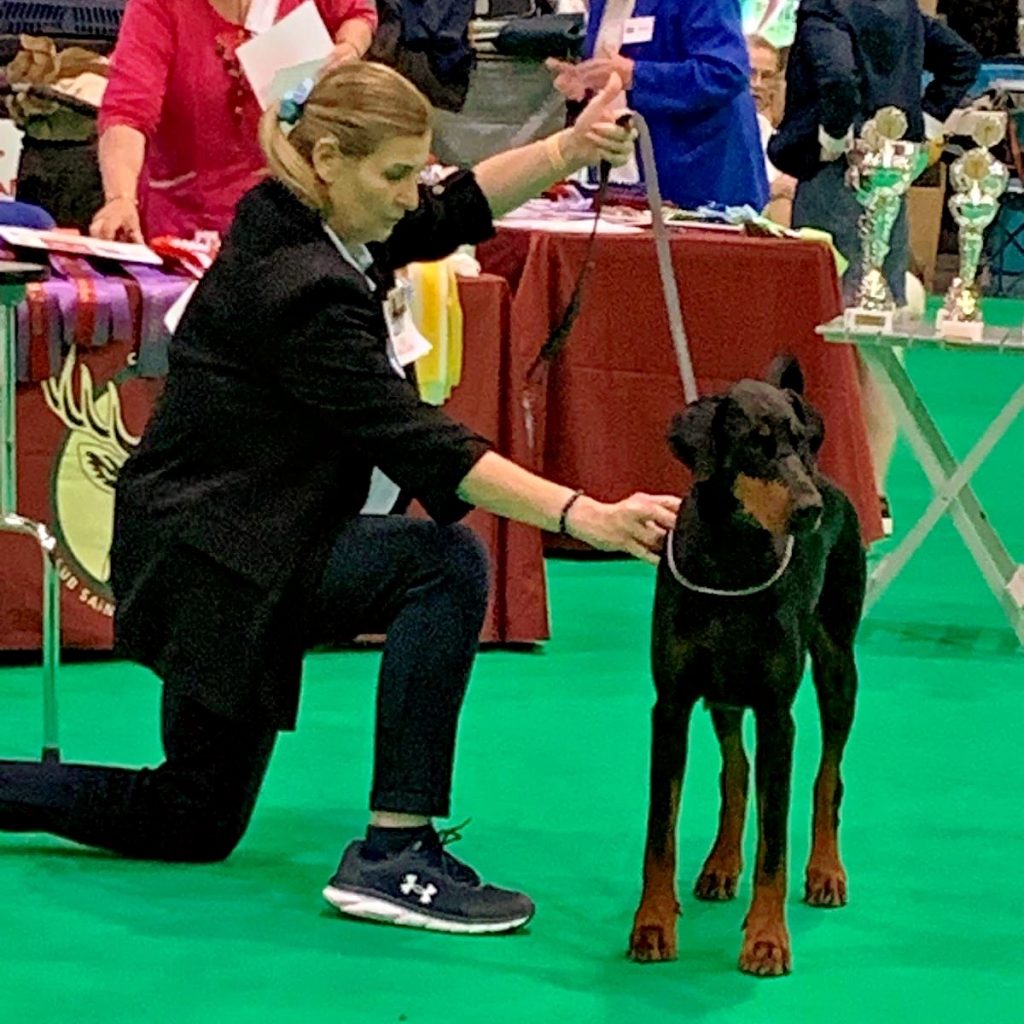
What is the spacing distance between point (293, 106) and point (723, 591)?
813mm

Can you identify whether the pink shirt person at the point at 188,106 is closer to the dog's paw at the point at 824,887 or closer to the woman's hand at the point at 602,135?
the woman's hand at the point at 602,135

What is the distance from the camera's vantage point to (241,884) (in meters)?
3.01

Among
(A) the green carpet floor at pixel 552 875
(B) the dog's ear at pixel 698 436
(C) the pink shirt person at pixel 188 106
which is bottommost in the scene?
(A) the green carpet floor at pixel 552 875

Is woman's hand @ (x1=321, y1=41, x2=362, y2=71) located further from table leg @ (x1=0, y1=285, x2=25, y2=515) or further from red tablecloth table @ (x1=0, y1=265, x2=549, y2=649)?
table leg @ (x1=0, y1=285, x2=25, y2=515)

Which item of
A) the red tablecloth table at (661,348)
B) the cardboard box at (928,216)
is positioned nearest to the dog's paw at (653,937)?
the red tablecloth table at (661,348)

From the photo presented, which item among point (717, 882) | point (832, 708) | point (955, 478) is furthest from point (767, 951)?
point (955, 478)

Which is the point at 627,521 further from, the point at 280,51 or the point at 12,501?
the point at 280,51

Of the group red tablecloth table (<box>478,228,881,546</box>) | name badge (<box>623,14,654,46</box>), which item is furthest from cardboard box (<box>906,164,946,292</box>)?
red tablecloth table (<box>478,228,881,546</box>)

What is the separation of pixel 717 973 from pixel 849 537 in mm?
596

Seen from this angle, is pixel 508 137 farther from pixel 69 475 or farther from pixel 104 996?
pixel 104 996

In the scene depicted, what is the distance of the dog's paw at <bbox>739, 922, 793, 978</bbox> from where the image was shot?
271 centimetres

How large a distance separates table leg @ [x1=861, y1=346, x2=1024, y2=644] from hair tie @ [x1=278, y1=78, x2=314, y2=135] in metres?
1.85

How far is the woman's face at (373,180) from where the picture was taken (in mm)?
2738

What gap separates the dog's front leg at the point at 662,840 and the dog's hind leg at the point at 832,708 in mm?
308
